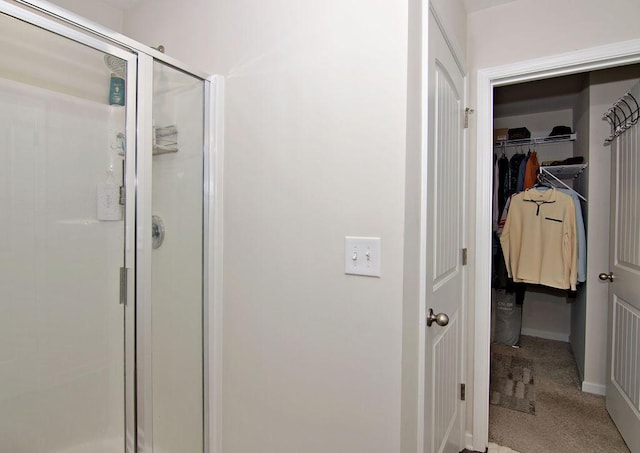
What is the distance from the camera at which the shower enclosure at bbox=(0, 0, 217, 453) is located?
128 centimetres

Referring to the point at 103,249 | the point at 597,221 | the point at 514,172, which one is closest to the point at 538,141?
the point at 514,172

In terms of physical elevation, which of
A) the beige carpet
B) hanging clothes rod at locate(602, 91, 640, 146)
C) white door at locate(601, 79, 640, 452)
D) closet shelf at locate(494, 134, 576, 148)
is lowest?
the beige carpet

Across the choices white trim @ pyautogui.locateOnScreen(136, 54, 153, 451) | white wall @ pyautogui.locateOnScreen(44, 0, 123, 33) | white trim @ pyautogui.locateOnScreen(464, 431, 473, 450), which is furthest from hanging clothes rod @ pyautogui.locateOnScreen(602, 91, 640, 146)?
white wall @ pyautogui.locateOnScreen(44, 0, 123, 33)

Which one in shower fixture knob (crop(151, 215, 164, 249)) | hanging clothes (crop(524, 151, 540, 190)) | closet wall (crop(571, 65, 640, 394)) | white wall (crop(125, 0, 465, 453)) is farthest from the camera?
hanging clothes (crop(524, 151, 540, 190))

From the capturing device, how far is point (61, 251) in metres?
1.44

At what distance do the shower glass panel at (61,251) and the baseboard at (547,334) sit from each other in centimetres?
401

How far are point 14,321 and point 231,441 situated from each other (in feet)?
3.30

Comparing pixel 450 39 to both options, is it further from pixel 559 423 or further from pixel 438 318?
pixel 559 423

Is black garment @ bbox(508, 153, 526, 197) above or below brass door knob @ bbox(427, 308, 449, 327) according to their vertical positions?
above

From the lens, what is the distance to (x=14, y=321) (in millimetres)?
1340

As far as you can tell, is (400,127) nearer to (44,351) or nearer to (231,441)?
(231,441)

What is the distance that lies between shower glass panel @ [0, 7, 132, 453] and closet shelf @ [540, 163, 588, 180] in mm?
3234

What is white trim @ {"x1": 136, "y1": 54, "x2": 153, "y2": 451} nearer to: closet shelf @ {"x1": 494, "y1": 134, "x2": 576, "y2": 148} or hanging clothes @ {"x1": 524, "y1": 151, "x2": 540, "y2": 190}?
hanging clothes @ {"x1": 524, "y1": 151, "x2": 540, "y2": 190}

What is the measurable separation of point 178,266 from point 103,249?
34 centimetres
